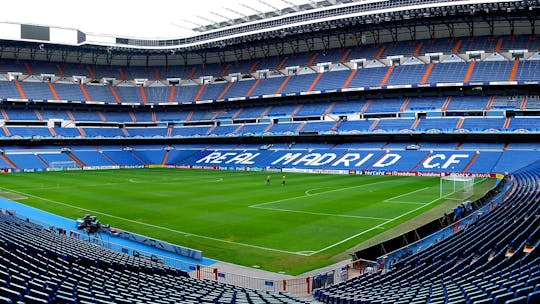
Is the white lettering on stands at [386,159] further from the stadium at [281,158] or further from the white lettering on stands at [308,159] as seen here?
the white lettering on stands at [308,159]

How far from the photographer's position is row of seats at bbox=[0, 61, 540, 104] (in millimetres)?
67562

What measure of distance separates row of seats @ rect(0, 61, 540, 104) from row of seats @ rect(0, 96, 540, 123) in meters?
2.93

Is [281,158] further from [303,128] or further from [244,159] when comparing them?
[303,128]

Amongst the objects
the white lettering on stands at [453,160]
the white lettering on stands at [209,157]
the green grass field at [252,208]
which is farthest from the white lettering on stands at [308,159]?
the white lettering on stands at [453,160]

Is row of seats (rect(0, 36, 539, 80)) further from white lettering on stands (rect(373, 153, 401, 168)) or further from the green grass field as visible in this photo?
the green grass field

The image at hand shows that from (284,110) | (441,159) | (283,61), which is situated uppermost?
(283,61)

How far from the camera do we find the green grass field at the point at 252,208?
23875 mm

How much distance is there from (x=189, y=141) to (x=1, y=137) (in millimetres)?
31790

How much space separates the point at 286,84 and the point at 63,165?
40.8 metres

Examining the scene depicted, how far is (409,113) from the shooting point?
70.3 m

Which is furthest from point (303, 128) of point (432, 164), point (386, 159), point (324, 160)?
point (432, 164)

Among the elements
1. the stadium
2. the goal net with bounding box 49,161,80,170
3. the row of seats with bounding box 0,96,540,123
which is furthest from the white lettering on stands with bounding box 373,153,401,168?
the goal net with bounding box 49,161,80,170

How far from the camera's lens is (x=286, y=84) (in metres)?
85.9

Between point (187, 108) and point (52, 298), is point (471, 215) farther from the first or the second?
point (187, 108)
